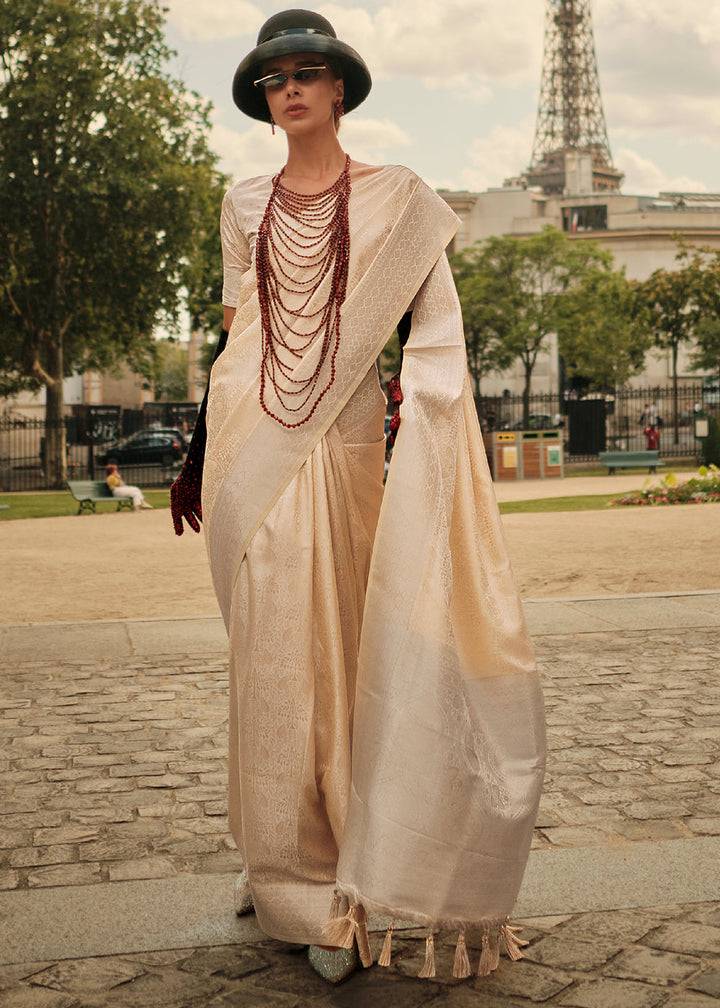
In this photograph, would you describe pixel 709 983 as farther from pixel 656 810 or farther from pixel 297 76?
pixel 297 76

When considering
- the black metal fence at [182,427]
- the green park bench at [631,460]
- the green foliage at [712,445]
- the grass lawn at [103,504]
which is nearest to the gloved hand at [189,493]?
the grass lawn at [103,504]

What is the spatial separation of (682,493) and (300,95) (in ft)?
58.7

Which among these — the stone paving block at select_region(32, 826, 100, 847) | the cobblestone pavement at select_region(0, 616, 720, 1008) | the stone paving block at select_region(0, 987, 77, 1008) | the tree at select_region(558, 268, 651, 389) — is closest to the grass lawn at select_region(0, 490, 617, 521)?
the cobblestone pavement at select_region(0, 616, 720, 1008)

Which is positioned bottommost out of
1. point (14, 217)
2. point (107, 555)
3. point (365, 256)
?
point (107, 555)

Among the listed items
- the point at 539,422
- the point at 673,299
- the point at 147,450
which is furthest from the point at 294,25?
the point at 539,422

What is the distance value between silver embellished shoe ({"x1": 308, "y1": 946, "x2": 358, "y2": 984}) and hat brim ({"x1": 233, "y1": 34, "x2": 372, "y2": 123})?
215 centimetres

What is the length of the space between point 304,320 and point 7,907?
180 centimetres

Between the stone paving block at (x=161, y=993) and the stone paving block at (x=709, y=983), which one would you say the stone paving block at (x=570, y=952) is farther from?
the stone paving block at (x=161, y=993)

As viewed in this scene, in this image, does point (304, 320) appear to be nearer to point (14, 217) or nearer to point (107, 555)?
point (107, 555)

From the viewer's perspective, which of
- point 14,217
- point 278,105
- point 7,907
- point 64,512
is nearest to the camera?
point 278,105

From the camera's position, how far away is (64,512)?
883 inches

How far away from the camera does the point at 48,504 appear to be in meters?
24.7

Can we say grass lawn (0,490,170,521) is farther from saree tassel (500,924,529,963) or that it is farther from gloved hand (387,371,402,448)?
saree tassel (500,924,529,963)

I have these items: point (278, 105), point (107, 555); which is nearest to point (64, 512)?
point (107, 555)
